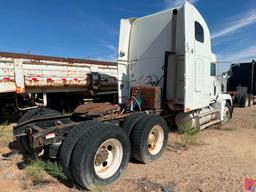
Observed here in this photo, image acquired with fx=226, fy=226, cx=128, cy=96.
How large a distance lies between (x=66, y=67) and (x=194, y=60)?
4345 mm

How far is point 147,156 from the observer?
13.5 ft

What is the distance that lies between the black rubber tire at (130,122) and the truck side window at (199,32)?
2.89 m

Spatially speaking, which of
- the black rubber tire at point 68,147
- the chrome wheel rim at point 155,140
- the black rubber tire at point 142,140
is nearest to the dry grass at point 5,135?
the black rubber tire at point 68,147

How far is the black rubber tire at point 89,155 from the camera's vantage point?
9.74ft

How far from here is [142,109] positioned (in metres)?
5.49

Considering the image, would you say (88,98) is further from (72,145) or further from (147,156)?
(72,145)

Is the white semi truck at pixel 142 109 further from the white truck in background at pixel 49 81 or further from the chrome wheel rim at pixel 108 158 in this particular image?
the white truck in background at pixel 49 81

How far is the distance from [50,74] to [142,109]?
11.4 feet

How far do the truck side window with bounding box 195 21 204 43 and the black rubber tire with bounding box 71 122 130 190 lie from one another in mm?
3798

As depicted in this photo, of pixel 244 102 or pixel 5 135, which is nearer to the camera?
pixel 5 135

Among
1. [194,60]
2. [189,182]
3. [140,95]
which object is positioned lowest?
[189,182]

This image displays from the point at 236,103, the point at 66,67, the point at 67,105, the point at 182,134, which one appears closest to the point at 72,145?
the point at 182,134

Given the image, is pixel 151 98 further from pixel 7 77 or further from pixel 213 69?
pixel 7 77

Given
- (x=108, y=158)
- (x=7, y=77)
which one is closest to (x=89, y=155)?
(x=108, y=158)
